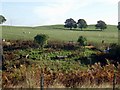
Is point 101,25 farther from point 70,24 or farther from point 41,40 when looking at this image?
point 41,40

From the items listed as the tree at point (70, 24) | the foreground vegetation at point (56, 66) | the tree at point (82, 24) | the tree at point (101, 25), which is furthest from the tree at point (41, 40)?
the tree at point (70, 24)

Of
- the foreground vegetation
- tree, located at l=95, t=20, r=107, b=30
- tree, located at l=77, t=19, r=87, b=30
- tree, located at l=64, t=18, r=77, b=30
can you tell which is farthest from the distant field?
tree, located at l=64, t=18, r=77, b=30

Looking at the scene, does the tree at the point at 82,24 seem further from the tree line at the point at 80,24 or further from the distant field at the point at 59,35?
the distant field at the point at 59,35

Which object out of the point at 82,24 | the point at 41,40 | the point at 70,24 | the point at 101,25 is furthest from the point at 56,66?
the point at 70,24

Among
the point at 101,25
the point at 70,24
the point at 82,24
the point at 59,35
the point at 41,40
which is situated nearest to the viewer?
the point at 41,40

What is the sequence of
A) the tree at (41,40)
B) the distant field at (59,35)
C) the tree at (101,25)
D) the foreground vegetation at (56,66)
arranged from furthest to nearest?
the tree at (101,25), the distant field at (59,35), the tree at (41,40), the foreground vegetation at (56,66)

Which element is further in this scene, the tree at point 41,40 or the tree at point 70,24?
the tree at point 70,24

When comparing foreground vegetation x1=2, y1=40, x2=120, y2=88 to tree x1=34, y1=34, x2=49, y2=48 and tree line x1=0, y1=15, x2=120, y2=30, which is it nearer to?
tree x1=34, y1=34, x2=49, y2=48

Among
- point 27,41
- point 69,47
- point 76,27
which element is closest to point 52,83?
point 69,47

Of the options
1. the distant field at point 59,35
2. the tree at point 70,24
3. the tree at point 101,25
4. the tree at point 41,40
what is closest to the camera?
the tree at point 41,40

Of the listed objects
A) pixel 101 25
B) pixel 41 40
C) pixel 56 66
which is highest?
pixel 101 25

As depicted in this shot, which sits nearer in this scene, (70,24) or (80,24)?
(80,24)

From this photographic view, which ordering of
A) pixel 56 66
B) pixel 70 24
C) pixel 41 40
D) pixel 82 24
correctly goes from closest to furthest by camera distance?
pixel 56 66 < pixel 41 40 < pixel 82 24 < pixel 70 24

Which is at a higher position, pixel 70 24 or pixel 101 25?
pixel 70 24
